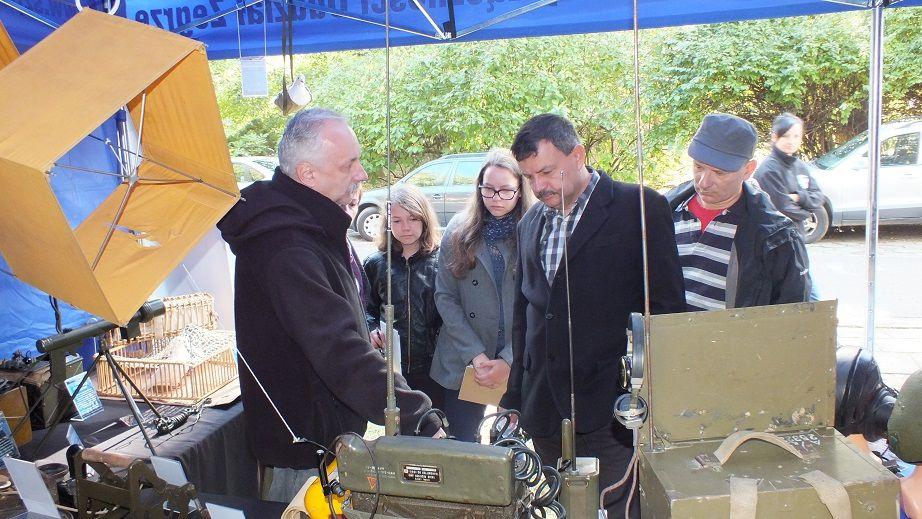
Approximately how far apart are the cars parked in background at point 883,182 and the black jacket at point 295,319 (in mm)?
7348

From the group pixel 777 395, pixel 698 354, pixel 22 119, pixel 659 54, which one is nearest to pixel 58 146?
pixel 22 119

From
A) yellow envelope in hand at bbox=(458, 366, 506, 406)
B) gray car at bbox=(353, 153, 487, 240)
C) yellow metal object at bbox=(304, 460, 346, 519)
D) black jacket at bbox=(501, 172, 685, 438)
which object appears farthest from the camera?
gray car at bbox=(353, 153, 487, 240)

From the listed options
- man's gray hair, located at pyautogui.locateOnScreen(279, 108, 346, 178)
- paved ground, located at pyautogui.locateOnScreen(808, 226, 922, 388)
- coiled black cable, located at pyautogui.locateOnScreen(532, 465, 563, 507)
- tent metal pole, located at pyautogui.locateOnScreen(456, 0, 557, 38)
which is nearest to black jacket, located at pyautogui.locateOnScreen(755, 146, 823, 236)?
paved ground, located at pyautogui.locateOnScreen(808, 226, 922, 388)

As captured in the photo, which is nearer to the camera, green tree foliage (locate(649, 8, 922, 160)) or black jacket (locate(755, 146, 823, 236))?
black jacket (locate(755, 146, 823, 236))

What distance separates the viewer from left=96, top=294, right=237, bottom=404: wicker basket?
256 cm

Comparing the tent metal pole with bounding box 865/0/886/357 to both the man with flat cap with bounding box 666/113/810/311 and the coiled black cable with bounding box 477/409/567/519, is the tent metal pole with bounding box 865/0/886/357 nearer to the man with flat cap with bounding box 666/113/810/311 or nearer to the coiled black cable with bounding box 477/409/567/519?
the man with flat cap with bounding box 666/113/810/311

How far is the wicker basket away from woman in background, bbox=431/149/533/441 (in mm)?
889

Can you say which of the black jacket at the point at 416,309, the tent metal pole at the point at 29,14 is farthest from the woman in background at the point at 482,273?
the tent metal pole at the point at 29,14

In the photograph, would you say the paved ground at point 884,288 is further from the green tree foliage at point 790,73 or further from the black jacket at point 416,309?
the black jacket at point 416,309

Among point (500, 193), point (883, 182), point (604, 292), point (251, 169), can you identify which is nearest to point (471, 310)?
point (500, 193)

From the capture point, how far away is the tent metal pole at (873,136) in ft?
9.93

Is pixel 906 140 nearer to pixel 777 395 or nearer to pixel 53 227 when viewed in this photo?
pixel 777 395

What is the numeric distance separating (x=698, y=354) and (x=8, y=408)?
231 centimetres

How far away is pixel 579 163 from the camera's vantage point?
211cm
